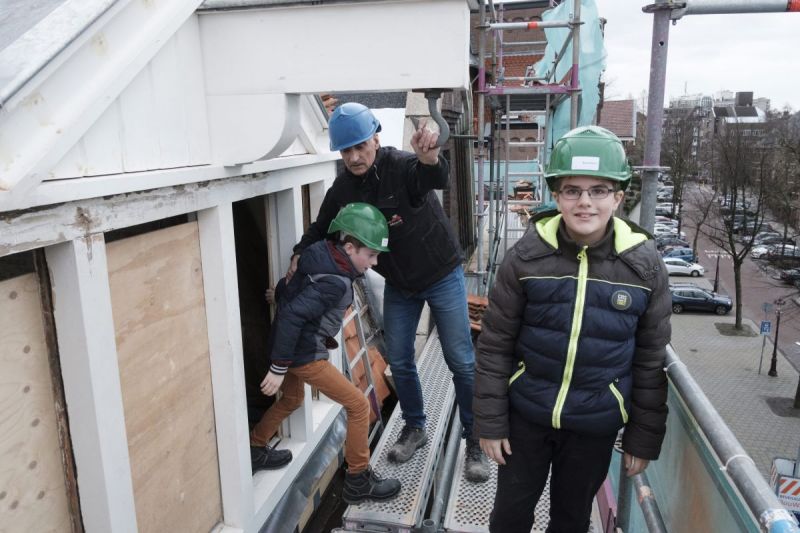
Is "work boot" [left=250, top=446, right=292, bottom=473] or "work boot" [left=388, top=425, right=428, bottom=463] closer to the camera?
"work boot" [left=250, top=446, right=292, bottom=473]

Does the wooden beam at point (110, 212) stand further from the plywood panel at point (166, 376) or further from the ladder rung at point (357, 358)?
the ladder rung at point (357, 358)

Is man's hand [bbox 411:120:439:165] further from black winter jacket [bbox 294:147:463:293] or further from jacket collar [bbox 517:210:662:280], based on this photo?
jacket collar [bbox 517:210:662:280]

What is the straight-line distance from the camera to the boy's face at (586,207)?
212 cm

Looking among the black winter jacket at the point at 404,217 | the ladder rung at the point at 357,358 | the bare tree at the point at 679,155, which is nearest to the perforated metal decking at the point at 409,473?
the ladder rung at the point at 357,358

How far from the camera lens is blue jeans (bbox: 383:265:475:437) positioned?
3.40 metres

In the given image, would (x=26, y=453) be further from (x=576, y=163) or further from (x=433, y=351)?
(x=433, y=351)

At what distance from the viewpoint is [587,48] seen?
739 centimetres

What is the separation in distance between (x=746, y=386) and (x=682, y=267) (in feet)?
43.0

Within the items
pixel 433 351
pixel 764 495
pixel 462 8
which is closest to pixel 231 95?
pixel 462 8

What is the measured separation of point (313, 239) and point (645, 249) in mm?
1891

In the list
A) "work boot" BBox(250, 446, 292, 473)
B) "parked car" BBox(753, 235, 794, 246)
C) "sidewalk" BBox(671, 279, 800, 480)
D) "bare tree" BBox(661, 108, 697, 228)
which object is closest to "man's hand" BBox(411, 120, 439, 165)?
"work boot" BBox(250, 446, 292, 473)

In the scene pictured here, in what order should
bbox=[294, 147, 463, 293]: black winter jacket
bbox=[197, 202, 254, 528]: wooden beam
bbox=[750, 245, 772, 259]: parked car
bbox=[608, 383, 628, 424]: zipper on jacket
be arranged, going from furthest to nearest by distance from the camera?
bbox=[750, 245, 772, 259]: parked car → bbox=[294, 147, 463, 293]: black winter jacket → bbox=[197, 202, 254, 528]: wooden beam → bbox=[608, 383, 628, 424]: zipper on jacket

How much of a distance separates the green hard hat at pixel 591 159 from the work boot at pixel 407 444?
2230mm

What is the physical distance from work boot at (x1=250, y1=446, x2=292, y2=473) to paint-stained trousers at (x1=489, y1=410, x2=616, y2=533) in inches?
57.9
